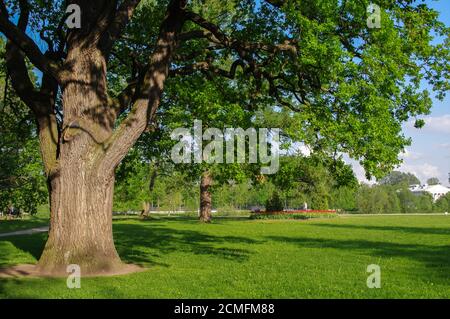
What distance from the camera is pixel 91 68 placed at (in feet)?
42.4

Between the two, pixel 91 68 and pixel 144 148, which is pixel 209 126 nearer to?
pixel 144 148

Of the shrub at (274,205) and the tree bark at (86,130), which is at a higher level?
the tree bark at (86,130)

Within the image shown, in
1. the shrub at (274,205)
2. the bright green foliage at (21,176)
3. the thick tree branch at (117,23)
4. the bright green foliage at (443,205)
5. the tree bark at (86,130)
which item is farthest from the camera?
the bright green foliage at (443,205)

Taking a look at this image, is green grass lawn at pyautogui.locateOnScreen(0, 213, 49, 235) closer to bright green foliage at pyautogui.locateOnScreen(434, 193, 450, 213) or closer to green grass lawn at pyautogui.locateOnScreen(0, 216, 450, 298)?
green grass lawn at pyautogui.locateOnScreen(0, 216, 450, 298)

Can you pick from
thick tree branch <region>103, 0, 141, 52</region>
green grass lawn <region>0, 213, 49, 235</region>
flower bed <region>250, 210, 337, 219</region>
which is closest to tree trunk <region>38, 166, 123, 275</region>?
thick tree branch <region>103, 0, 141, 52</region>

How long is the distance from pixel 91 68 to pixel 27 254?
7.19 m
